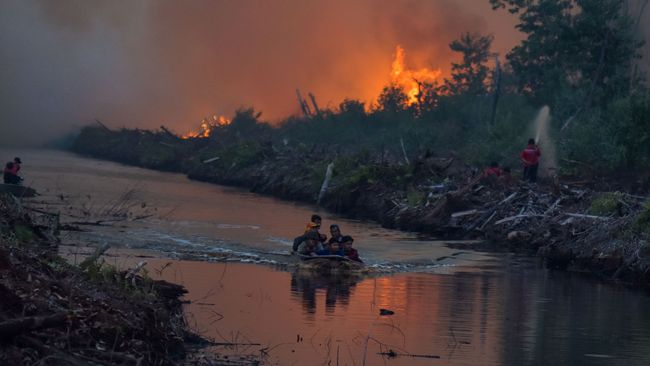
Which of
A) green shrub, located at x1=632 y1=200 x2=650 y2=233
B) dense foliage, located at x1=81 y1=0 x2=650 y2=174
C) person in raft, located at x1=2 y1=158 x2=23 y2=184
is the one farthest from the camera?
dense foliage, located at x1=81 y1=0 x2=650 y2=174

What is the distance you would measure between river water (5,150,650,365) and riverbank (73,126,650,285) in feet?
3.87

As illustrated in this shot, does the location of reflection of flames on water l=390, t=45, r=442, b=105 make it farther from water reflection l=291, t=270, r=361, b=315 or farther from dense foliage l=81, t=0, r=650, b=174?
water reflection l=291, t=270, r=361, b=315

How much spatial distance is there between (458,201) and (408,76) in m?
39.1

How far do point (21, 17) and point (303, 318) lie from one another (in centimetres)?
6045

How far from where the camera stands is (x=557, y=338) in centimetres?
1811

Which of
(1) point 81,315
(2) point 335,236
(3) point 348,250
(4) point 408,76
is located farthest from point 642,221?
(4) point 408,76

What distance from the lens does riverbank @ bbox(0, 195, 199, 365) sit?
11.1m

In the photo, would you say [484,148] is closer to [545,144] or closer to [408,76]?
[545,144]

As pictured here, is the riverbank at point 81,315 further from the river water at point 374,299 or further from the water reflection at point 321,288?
the water reflection at point 321,288

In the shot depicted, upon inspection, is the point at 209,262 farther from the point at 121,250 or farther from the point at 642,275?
the point at 642,275

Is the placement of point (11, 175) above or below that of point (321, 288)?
above

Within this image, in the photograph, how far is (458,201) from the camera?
35156 mm

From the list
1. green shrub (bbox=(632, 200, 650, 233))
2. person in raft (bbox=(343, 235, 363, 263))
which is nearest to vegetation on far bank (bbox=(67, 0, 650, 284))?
green shrub (bbox=(632, 200, 650, 233))

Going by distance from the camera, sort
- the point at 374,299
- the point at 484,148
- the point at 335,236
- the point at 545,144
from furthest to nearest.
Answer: the point at 484,148, the point at 545,144, the point at 335,236, the point at 374,299
